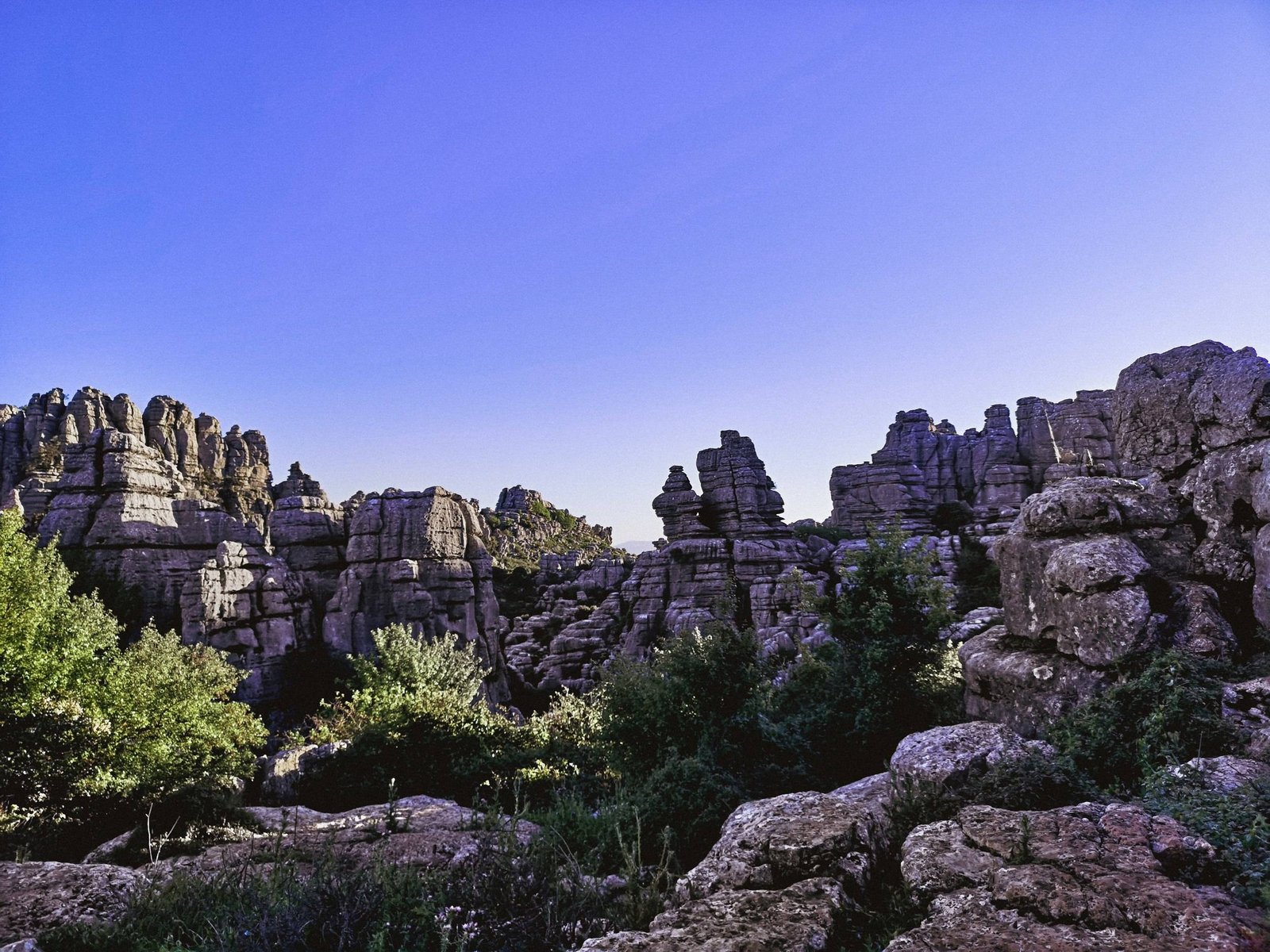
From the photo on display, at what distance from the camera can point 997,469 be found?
55.0m

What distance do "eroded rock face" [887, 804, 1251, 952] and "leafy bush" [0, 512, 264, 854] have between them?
12.1 metres

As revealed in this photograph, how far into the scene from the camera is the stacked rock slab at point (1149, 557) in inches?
361

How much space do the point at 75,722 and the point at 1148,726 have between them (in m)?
16.2

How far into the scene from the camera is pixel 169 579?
31172 mm

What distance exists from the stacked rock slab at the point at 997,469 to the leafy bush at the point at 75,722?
4545 centimetres

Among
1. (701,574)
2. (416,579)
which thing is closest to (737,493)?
(701,574)

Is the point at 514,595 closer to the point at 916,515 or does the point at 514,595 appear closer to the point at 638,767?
the point at 916,515

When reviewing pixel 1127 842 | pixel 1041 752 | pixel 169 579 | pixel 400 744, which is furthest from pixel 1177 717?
pixel 169 579

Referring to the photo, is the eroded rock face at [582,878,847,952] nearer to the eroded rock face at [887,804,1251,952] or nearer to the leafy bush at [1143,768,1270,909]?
the eroded rock face at [887,804,1251,952]

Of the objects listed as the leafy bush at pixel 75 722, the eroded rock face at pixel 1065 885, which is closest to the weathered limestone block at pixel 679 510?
the leafy bush at pixel 75 722

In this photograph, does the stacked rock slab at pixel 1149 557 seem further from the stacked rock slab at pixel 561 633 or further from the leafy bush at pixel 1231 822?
the stacked rock slab at pixel 561 633

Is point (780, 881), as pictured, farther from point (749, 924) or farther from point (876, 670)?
point (876, 670)

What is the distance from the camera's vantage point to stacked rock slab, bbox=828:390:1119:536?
51844mm

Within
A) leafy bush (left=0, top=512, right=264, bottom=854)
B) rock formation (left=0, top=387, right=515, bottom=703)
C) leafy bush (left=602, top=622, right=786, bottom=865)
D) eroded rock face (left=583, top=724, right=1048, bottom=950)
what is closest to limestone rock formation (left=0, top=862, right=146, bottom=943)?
leafy bush (left=0, top=512, right=264, bottom=854)
